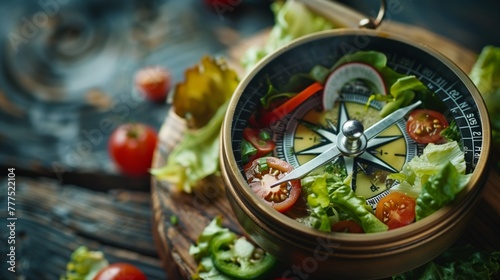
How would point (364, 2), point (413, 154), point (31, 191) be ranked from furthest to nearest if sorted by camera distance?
point (364, 2) → point (31, 191) → point (413, 154)

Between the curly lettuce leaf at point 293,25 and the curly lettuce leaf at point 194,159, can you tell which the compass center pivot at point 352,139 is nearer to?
the curly lettuce leaf at point 194,159

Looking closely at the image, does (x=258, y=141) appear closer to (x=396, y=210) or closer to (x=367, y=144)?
(x=367, y=144)

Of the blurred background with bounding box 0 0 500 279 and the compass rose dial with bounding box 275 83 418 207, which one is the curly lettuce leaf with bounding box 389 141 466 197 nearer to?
the compass rose dial with bounding box 275 83 418 207

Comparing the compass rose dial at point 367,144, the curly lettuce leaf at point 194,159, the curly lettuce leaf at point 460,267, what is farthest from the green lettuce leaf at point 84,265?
the curly lettuce leaf at point 460,267

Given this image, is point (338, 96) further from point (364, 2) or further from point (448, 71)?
point (364, 2)

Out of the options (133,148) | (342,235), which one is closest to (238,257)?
(342,235)

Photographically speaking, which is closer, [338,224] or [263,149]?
[338,224]

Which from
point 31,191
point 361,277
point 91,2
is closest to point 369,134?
point 361,277
